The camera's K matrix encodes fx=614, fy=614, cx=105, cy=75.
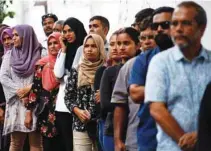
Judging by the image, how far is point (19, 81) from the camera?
7.45 m

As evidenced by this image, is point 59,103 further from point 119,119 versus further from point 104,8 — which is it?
point 104,8

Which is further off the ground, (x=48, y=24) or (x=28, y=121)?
(x=48, y=24)

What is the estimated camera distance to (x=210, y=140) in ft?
10.7

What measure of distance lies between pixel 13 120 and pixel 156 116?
3962mm

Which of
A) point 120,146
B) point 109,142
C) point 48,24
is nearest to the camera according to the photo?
point 120,146

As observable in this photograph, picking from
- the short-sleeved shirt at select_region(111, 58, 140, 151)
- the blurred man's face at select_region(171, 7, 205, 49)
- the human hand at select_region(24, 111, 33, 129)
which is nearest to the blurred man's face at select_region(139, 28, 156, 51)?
the short-sleeved shirt at select_region(111, 58, 140, 151)

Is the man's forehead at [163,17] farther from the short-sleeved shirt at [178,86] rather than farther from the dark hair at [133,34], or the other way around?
the dark hair at [133,34]

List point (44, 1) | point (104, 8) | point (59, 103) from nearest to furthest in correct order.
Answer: point (59, 103) → point (104, 8) → point (44, 1)

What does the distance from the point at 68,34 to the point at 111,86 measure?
1.77m

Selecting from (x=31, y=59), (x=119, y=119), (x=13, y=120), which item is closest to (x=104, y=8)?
(x=31, y=59)

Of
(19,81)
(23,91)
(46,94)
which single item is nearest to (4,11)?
(19,81)

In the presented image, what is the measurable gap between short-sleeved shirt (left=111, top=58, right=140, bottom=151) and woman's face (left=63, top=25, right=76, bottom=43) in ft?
6.92

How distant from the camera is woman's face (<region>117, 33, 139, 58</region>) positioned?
5.20 meters

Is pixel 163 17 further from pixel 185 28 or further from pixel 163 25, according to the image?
pixel 185 28
